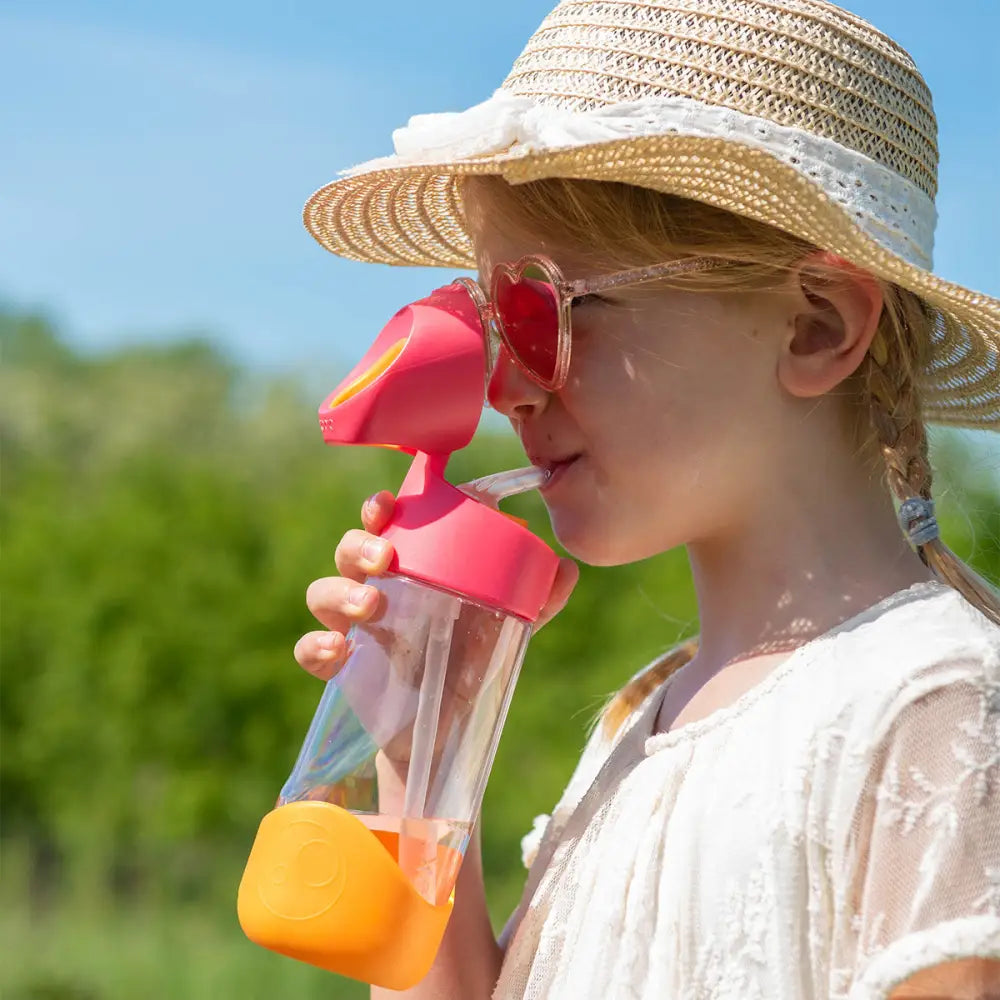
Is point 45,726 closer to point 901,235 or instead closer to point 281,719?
point 281,719

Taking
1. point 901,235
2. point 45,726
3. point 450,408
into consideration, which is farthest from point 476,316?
point 45,726

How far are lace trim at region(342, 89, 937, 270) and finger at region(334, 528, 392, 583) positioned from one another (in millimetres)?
389

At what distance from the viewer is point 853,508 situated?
54.4 inches

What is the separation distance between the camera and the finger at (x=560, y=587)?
142cm

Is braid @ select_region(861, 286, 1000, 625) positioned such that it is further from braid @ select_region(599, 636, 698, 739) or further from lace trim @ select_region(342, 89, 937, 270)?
braid @ select_region(599, 636, 698, 739)

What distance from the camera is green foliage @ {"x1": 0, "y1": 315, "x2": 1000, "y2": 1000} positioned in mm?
4719

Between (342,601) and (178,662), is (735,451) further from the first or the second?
(178,662)

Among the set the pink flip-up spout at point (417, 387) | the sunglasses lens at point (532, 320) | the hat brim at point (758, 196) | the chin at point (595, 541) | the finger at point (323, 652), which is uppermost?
the hat brim at point (758, 196)

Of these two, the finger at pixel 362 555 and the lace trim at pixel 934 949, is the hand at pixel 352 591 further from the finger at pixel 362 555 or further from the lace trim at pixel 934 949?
the lace trim at pixel 934 949

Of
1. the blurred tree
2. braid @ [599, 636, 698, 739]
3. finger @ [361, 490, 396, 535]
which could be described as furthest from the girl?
the blurred tree

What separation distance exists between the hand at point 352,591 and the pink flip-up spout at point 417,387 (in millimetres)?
71

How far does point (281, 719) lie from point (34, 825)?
1.29 m

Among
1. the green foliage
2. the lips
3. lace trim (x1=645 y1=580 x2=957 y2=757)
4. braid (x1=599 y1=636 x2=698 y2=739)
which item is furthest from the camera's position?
the green foliage

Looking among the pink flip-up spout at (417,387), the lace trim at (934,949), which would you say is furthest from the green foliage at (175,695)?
the lace trim at (934,949)
